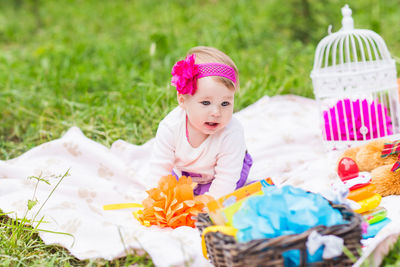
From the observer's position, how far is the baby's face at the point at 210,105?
7.62 ft

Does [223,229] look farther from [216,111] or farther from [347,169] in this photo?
[347,169]

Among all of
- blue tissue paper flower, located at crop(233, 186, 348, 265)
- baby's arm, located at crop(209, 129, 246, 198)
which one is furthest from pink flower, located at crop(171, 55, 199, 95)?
blue tissue paper flower, located at crop(233, 186, 348, 265)

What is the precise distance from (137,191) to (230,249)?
4.34 ft

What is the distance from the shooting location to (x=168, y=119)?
8.50ft

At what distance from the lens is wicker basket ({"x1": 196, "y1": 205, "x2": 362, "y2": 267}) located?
1575 millimetres

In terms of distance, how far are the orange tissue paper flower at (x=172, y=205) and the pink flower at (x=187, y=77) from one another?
0.44m

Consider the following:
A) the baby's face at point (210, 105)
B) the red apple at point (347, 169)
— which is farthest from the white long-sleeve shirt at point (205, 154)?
the red apple at point (347, 169)

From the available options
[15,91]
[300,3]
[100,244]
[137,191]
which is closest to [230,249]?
[100,244]

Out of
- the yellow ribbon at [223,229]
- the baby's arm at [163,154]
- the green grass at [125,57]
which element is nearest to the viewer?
the yellow ribbon at [223,229]

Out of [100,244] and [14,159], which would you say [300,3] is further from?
[100,244]

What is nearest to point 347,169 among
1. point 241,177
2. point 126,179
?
point 241,177

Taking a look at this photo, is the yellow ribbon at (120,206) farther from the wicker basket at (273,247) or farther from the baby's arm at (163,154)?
the wicker basket at (273,247)

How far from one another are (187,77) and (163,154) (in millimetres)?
492

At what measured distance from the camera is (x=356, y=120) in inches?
118
